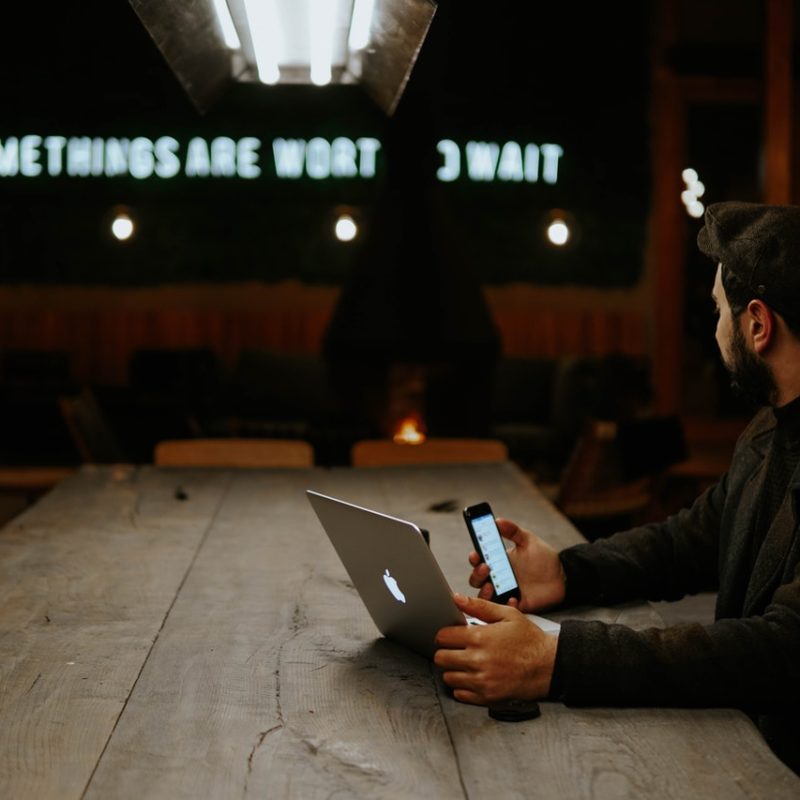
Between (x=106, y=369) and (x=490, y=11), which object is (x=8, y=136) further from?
(x=490, y=11)

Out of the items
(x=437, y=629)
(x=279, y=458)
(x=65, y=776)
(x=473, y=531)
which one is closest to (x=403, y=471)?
(x=279, y=458)

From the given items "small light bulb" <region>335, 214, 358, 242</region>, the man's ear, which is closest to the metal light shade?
the man's ear

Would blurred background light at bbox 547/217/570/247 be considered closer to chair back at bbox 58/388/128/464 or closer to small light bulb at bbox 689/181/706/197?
small light bulb at bbox 689/181/706/197

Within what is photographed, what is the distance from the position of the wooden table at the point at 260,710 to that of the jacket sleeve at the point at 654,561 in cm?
6

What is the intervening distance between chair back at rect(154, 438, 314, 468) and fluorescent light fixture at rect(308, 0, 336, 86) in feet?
5.13

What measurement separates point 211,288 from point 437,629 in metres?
8.25

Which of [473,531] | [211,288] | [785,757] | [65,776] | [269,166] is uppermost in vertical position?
[269,166]

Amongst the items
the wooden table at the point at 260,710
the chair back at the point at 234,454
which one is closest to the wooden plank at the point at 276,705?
the wooden table at the point at 260,710

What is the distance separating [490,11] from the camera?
369 inches

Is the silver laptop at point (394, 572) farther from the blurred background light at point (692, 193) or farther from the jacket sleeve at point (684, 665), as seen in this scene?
the blurred background light at point (692, 193)

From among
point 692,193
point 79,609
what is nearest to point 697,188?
point 692,193

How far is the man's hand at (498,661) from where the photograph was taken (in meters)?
1.53

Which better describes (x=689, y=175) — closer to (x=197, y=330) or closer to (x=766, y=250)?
(x=197, y=330)

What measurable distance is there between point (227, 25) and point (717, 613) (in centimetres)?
175
